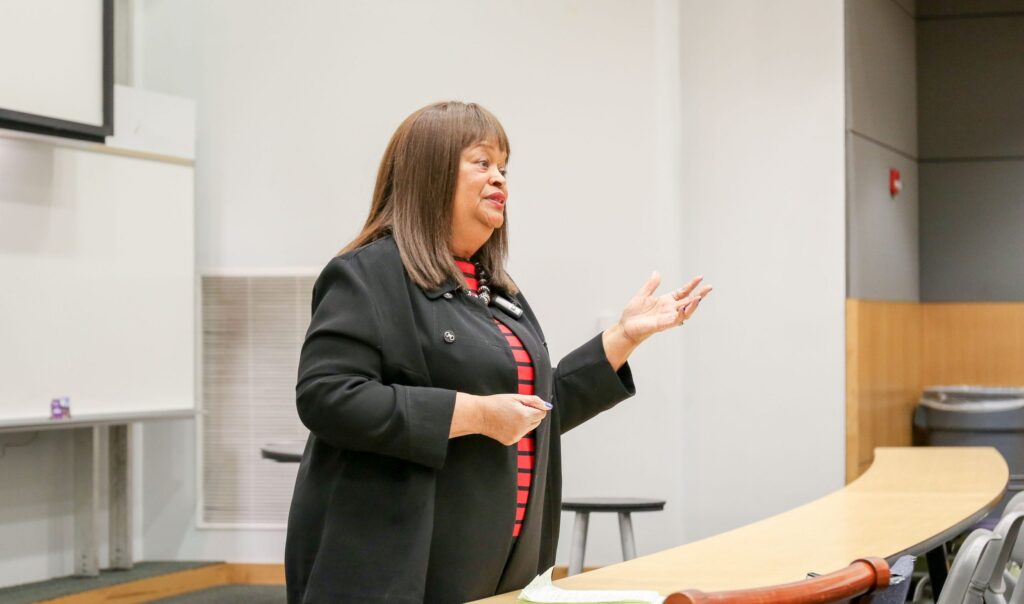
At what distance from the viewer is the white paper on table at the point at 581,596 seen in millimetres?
1812

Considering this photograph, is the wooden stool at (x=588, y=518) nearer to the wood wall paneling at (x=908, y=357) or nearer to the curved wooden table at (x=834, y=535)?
the curved wooden table at (x=834, y=535)

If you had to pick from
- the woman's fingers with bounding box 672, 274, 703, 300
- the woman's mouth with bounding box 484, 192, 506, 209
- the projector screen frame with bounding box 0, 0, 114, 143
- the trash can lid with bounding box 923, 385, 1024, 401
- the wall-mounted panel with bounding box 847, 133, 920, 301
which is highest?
the projector screen frame with bounding box 0, 0, 114, 143

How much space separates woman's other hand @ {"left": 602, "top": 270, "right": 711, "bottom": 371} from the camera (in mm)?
2264

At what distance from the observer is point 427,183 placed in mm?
2037

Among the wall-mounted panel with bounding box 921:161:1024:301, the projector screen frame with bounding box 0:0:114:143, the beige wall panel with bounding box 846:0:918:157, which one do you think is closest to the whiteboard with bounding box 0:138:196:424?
the projector screen frame with bounding box 0:0:114:143

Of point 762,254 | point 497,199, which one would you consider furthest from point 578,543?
point 762,254

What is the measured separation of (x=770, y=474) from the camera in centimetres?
575

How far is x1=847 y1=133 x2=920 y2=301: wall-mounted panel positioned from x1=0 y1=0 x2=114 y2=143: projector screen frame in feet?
11.0

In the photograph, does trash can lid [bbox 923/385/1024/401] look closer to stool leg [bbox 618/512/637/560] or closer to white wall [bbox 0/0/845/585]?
white wall [bbox 0/0/845/585]

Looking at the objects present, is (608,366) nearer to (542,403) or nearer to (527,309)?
(527,309)

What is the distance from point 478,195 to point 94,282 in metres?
3.74

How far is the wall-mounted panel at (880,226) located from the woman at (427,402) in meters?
3.96

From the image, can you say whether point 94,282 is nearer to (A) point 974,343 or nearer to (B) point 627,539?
(B) point 627,539

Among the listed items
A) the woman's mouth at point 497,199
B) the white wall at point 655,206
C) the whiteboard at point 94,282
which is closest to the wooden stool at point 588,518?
the white wall at point 655,206
